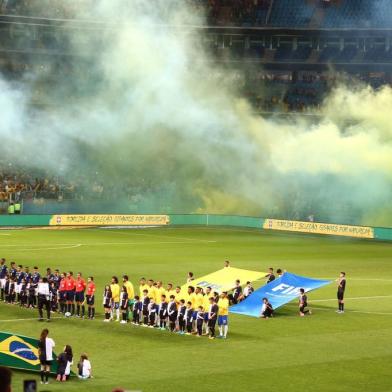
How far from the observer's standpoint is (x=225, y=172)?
73938 millimetres

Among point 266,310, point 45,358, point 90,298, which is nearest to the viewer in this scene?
point 45,358

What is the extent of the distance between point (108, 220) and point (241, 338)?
44638 millimetres

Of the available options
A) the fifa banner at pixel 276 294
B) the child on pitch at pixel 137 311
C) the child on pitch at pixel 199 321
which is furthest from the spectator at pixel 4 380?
the fifa banner at pixel 276 294

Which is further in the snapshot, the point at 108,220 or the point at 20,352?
the point at 108,220

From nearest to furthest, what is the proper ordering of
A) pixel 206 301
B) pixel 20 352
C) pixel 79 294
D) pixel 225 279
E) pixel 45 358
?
pixel 45 358
pixel 20 352
pixel 206 301
pixel 79 294
pixel 225 279

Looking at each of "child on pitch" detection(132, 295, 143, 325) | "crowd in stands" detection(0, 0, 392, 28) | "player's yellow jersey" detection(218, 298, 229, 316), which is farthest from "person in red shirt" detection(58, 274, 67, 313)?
"crowd in stands" detection(0, 0, 392, 28)

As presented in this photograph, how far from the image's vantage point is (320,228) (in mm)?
65375

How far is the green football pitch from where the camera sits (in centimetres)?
2073

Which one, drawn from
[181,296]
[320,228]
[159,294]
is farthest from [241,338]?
[320,228]

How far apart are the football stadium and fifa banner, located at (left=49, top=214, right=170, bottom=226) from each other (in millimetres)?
Result: 119

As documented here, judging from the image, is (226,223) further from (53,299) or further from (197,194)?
(53,299)

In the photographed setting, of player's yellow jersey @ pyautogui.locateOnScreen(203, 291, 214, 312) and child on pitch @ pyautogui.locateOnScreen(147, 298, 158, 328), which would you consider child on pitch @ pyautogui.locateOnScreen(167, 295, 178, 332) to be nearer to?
child on pitch @ pyautogui.locateOnScreen(147, 298, 158, 328)

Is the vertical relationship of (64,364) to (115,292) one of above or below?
below

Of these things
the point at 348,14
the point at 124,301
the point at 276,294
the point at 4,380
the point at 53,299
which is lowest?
the point at 4,380
